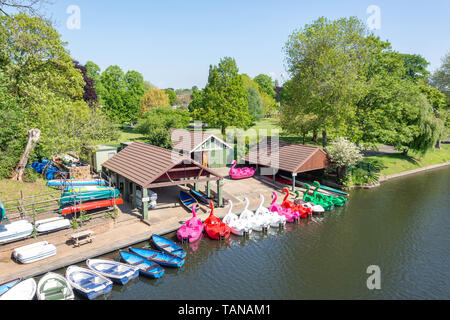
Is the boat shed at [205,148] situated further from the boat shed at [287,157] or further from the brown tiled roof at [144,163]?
the brown tiled roof at [144,163]

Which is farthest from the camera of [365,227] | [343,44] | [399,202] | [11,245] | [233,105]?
[233,105]

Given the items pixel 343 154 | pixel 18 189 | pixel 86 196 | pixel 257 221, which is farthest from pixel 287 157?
pixel 18 189

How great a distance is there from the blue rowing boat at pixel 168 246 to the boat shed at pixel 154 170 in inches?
135

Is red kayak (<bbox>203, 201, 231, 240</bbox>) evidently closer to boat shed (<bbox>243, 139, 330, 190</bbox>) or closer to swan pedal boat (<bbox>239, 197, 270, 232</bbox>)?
swan pedal boat (<bbox>239, 197, 270, 232</bbox>)

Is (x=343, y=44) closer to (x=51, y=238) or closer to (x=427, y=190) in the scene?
(x=427, y=190)

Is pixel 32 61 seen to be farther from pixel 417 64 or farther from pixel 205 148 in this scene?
pixel 417 64

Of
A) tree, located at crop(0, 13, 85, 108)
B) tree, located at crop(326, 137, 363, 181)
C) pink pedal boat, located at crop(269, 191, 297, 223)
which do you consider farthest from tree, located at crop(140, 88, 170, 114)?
pink pedal boat, located at crop(269, 191, 297, 223)

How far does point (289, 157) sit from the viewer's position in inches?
1252

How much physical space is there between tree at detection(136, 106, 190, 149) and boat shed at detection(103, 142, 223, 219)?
52.1 ft

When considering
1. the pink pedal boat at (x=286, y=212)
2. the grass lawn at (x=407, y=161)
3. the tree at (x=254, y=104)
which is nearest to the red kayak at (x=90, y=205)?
the pink pedal boat at (x=286, y=212)

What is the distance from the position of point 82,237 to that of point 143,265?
5.31 meters

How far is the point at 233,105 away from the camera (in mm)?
51125

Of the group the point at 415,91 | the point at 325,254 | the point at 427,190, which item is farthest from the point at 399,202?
the point at 415,91
